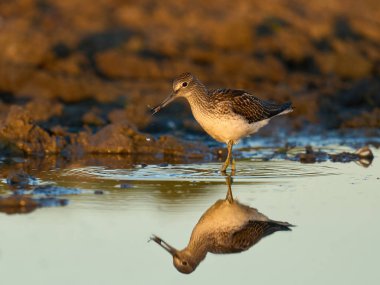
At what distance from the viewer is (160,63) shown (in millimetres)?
16891

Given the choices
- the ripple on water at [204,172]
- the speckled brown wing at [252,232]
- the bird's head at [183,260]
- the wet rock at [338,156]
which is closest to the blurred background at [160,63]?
the ripple on water at [204,172]

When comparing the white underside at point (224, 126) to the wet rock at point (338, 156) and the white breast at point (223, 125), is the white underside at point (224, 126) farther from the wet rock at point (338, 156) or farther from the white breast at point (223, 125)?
the wet rock at point (338, 156)

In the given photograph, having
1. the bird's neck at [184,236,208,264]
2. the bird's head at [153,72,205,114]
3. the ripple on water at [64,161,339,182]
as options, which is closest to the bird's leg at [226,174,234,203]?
the ripple on water at [64,161,339,182]

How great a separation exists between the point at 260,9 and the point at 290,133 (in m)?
5.41

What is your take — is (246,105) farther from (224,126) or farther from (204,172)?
(204,172)

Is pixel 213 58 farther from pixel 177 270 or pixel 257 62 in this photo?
pixel 177 270

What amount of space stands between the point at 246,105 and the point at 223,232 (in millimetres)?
3387

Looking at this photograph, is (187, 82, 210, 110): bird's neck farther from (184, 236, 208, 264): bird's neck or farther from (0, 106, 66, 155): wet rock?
(184, 236, 208, 264): bird's neck

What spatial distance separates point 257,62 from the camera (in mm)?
17234

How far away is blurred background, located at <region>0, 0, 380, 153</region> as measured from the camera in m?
14.0

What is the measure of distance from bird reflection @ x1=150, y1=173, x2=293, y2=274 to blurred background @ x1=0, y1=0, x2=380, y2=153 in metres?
3.69

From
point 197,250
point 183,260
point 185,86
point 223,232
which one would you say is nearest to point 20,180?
point 185,86

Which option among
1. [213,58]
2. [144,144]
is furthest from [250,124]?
[213,58]

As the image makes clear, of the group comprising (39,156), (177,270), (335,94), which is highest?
(335,94)
